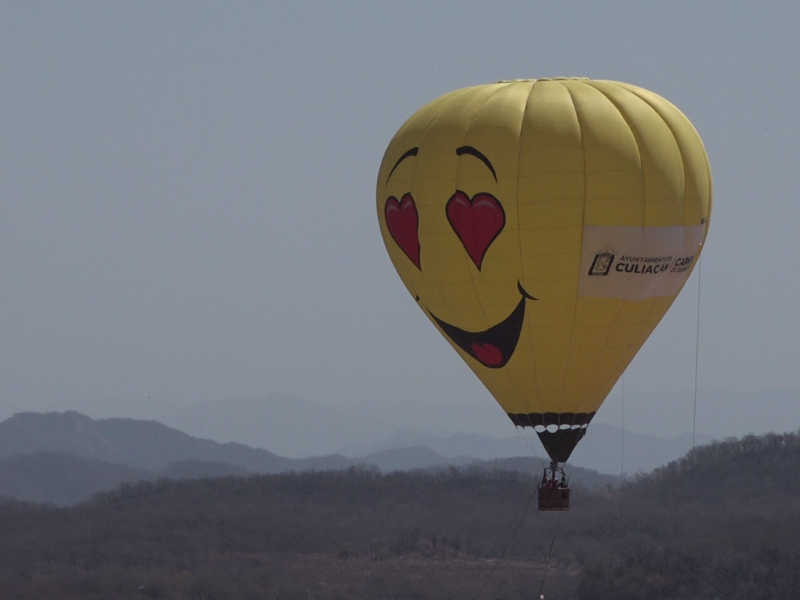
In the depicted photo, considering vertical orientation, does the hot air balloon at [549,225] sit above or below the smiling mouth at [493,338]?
above

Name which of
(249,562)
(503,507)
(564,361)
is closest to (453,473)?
(503,507)

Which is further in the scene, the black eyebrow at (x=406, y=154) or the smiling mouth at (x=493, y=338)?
the black eyebrow at (x=406, y=154)

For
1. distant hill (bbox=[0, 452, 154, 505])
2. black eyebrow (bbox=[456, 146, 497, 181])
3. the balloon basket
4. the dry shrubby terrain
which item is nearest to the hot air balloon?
black eyebrow (bbox=[456, 146, 497, 181])

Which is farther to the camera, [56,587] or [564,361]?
[56,587]

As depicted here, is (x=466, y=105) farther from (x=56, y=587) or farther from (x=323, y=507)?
(x=323, y=507)

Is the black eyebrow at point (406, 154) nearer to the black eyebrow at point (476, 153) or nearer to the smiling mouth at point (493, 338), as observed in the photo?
the black eyebrow at point (476, 153)

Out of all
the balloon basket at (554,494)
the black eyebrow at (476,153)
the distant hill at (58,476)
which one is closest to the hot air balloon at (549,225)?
the black eyebrow at (476,153)
